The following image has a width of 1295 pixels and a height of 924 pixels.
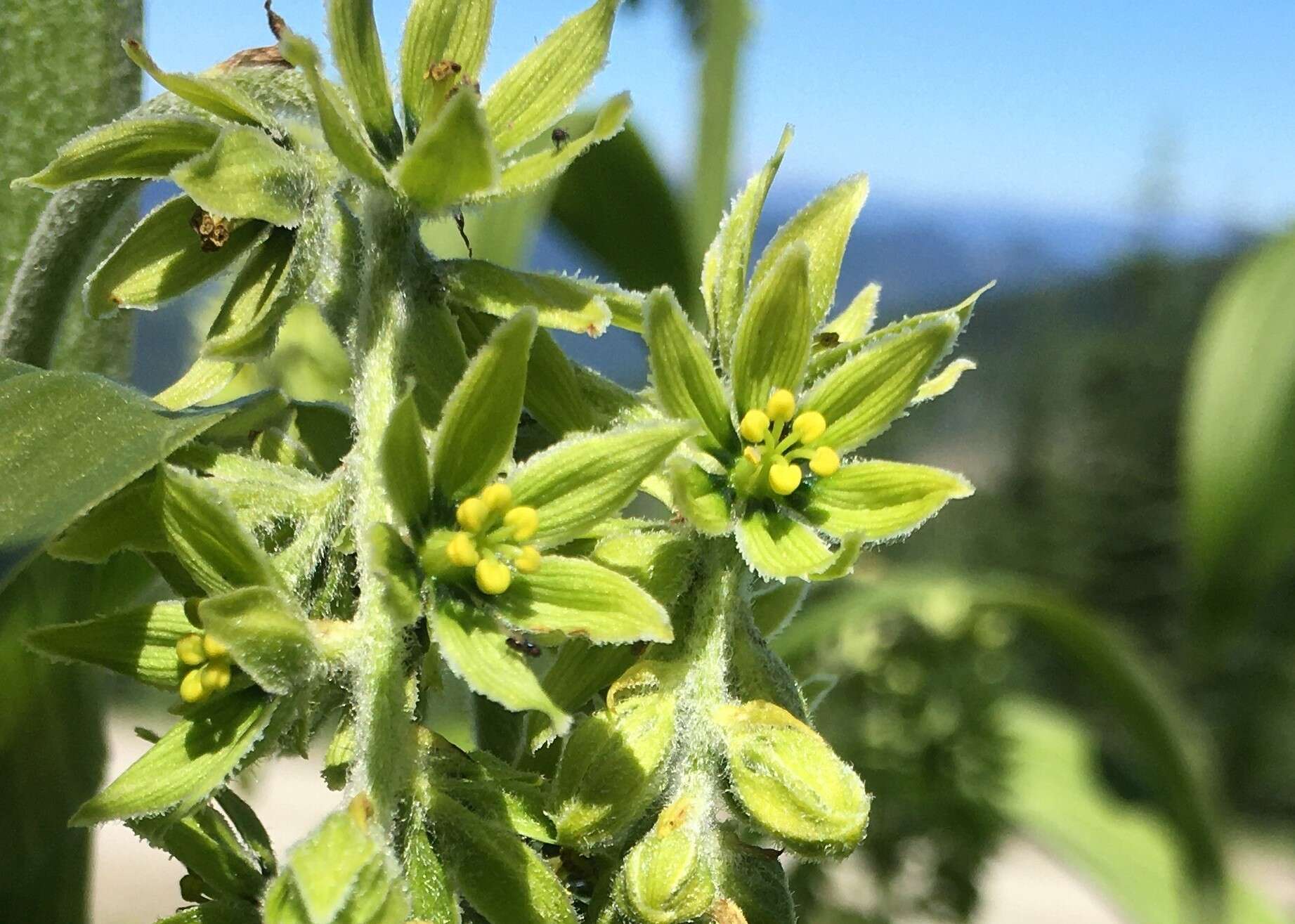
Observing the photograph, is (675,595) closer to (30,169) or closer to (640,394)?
(640,394)

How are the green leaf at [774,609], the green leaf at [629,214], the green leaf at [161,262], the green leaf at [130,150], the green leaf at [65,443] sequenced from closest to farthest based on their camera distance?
the green leaf at [65,443]
the green leaf at [130,150]
the green leaf at [161,262]
the green leaf at [774,609]
the green leaf at [629,214]

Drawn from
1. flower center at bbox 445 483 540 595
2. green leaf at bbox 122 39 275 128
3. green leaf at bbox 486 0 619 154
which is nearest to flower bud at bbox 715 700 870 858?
flower center at bbox 445 483 540 595

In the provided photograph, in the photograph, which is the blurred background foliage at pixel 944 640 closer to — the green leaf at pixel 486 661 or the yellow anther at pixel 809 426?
the yellow anther at pixel 809 426

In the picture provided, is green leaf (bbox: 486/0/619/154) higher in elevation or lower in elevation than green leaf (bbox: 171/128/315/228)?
higher

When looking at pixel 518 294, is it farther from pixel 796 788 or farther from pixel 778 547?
pixel 796 788

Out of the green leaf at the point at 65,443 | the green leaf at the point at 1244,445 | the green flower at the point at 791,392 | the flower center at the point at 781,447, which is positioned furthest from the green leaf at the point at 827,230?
the green leaf at the point at 1244,445

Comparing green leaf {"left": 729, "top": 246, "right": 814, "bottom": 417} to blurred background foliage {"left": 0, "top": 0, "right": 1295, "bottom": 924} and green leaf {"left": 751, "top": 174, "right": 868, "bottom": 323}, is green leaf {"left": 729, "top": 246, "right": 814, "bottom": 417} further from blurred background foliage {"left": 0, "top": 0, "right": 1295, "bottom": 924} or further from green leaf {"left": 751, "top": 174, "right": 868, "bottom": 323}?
blurred background foliage {"left": 0, "top": 0, "right": 1295, "bottom": 924}

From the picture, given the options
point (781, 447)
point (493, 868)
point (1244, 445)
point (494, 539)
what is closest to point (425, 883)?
point (493, 868)
